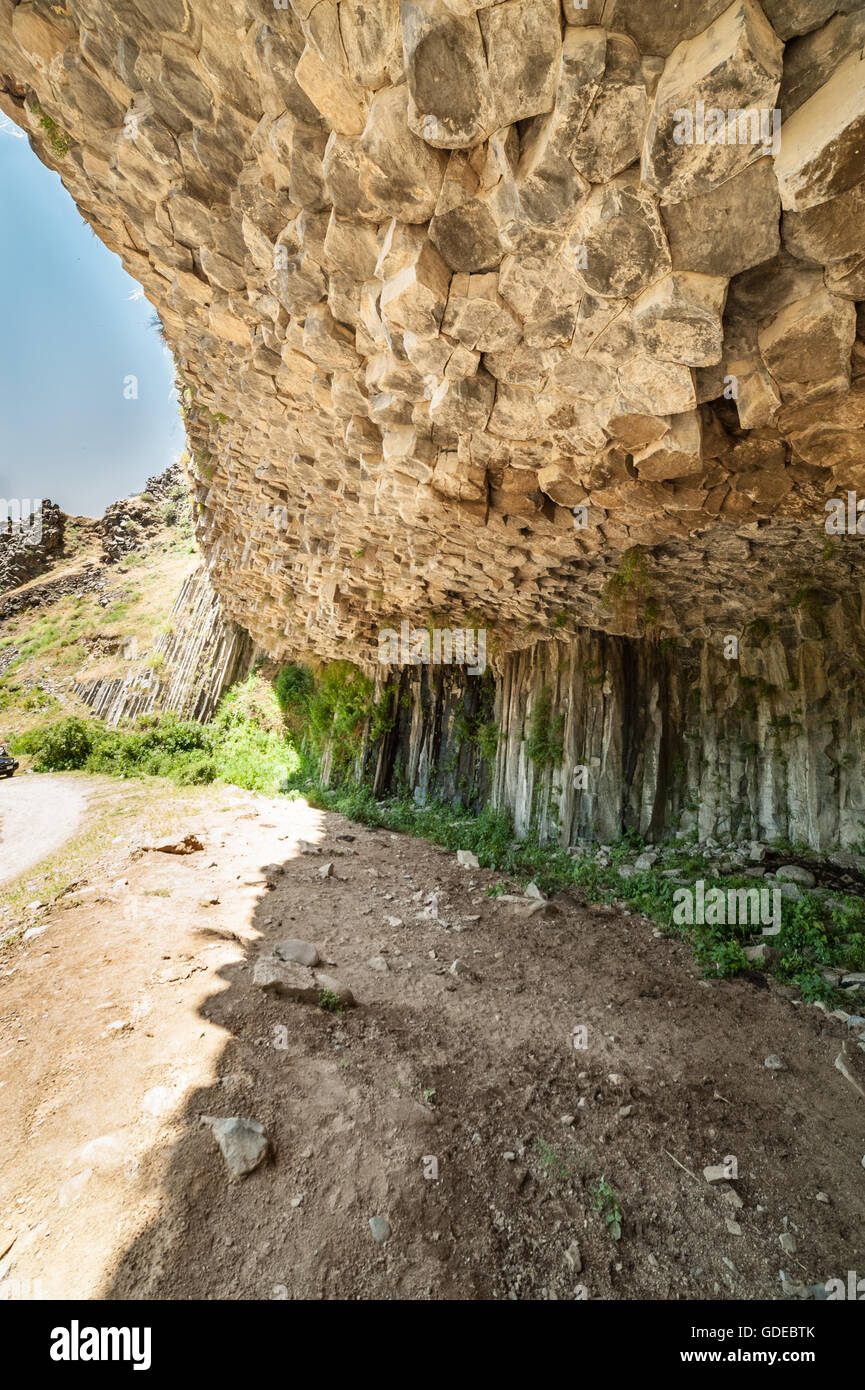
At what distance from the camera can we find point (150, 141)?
3379 mm

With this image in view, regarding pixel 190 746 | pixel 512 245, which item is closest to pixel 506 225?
pixel 512 245

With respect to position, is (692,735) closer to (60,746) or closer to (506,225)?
(506,225)

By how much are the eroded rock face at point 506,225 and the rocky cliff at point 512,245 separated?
0.01 meters

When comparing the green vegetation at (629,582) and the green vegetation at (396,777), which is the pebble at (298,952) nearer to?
the green vegetation at (396,777)

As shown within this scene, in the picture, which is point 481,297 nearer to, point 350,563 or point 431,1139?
point 431,1139

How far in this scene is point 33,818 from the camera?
11.0 meters

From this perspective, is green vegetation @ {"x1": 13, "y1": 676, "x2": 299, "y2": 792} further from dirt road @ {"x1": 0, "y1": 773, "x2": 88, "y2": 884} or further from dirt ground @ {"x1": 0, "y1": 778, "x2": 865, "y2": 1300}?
dirt ground @ {"x1": 0, "y1": 778, "x2": 865, "y2": 1300}

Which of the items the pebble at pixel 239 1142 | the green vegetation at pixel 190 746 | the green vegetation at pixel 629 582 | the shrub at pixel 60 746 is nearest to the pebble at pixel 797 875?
the green vegetation at pixel 629 582

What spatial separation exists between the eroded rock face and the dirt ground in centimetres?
457

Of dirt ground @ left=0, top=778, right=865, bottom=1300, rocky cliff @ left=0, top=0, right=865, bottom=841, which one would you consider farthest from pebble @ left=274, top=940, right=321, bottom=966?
rocky cliff @ left=0, top=0, right=865, bottom=841

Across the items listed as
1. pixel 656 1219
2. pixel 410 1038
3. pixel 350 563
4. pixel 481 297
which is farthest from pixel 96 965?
pixel 350 563

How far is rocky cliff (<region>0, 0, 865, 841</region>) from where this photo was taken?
2.14 metres

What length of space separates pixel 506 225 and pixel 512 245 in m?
0.10
